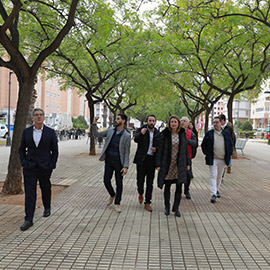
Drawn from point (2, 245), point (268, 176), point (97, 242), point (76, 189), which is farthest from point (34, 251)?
point (268, 176)

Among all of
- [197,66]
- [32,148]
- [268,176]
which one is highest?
[197,66]

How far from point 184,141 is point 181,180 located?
0.67 meters

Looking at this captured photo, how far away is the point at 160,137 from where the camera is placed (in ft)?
19.8

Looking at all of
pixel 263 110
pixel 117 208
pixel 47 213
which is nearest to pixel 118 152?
pixel 117 208

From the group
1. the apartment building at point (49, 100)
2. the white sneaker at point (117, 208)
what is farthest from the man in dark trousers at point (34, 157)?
the apartment building at point (49, 100)

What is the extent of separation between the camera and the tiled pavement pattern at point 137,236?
399cm

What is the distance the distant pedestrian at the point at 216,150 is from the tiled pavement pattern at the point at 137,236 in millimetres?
549

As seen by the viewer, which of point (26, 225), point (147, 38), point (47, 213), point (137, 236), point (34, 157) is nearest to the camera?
point (137, 236)

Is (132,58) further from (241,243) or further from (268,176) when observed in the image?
(241,243)

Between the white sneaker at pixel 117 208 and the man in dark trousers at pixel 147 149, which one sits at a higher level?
the man in dark trousers at pixel 147 149

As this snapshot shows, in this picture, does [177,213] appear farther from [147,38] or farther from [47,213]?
[147,38]

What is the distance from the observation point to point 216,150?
732cm

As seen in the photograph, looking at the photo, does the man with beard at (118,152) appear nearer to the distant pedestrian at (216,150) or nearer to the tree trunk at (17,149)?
the distant pedestrian at (216,150)

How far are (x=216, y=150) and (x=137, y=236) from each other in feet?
10.4
